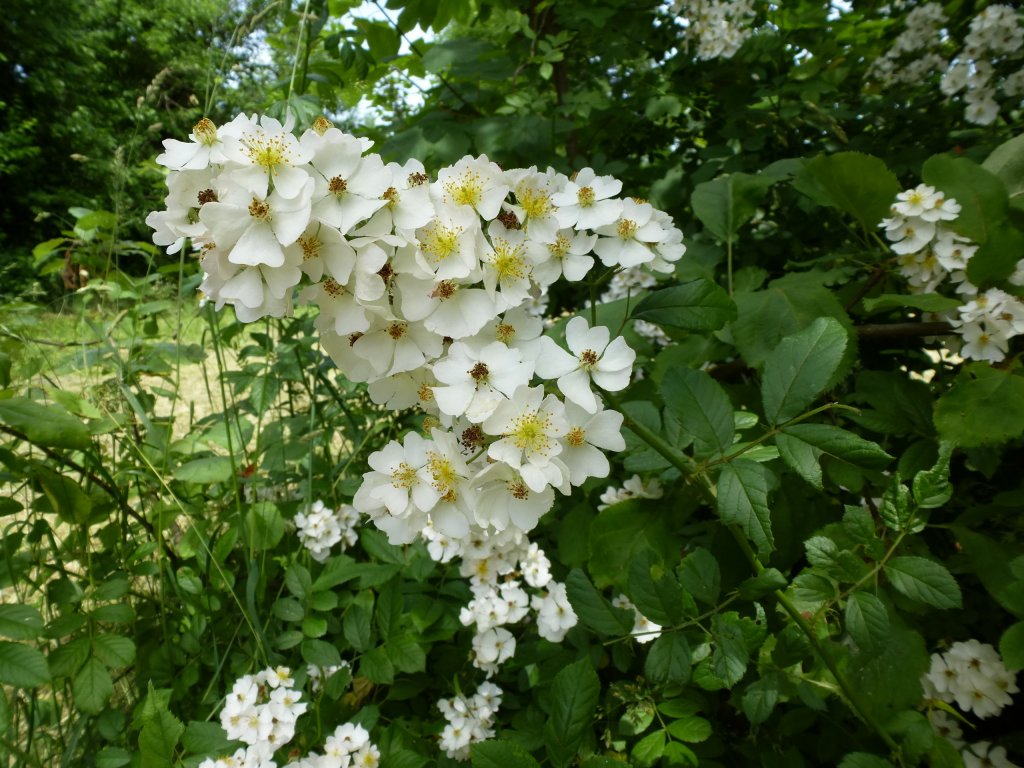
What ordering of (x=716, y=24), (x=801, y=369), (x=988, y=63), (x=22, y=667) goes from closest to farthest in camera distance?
(x=801, y=369) → (x=22, y=667) → (x=988, y=63) → (x=716, y=24)

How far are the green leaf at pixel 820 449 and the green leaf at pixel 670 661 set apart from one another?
29 centimetres

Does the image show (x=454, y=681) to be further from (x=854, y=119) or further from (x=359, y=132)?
(x=854, y=119)

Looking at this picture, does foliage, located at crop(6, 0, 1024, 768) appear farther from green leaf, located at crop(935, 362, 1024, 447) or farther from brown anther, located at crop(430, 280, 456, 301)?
brown anther, located at crop(430, 280, 456, 301)

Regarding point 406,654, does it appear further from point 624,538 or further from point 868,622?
point 868,622

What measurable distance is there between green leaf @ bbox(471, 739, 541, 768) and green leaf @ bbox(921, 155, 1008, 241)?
1093mm

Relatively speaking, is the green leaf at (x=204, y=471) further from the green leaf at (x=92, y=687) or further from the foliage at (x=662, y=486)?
the green leaf at (x=92, y=687)

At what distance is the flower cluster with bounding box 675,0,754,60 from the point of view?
1.77m

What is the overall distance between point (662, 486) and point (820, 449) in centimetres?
43

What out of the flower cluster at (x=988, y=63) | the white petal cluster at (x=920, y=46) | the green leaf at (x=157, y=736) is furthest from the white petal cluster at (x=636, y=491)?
the white petal cluster at (x=920, y=46)

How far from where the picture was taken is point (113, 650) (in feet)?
3.81

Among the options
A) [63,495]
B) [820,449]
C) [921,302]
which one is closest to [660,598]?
[820,449]

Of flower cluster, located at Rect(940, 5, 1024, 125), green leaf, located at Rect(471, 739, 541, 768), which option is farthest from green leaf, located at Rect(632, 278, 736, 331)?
flower cluster, located at Rect(940, 5, 1024, 125)

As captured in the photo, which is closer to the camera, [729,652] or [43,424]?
[729,652]

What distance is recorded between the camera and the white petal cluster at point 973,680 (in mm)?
958
